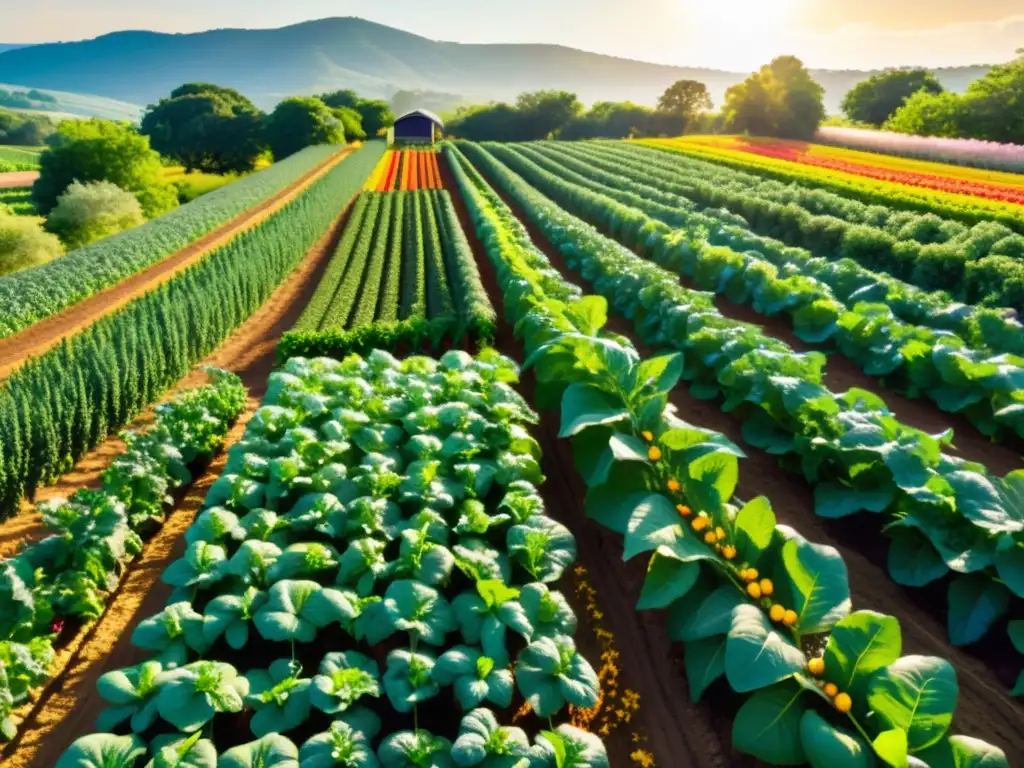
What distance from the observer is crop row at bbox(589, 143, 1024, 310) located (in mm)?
12242

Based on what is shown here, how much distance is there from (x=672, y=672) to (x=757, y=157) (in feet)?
113

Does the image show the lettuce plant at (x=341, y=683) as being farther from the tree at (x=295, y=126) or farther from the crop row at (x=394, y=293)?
the tree at (x=295, y=126)

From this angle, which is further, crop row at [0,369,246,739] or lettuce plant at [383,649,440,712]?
crop row at [0,369,246,739]

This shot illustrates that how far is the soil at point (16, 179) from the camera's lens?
46.5 metres

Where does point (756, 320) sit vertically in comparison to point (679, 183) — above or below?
below

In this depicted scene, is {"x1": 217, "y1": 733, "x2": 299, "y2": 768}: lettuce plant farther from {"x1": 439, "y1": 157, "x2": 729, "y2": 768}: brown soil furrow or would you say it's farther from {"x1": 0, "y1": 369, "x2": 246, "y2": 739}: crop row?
{"x1": 439, "y1": 157, "x2": 729, "y2": 768}: brown soil furrow

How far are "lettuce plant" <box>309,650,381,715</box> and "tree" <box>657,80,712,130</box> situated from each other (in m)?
71.6

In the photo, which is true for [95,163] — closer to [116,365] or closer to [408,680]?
[116,365]

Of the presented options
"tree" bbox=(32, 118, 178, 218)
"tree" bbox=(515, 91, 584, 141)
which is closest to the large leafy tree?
"tree" bbox=(32, 118, 178, 218)

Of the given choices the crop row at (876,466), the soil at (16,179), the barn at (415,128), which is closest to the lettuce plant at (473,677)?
the crop row at (876,466)

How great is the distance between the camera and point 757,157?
33844mm

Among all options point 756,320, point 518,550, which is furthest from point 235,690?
point 756,320

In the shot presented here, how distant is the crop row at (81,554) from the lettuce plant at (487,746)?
2.86 metres

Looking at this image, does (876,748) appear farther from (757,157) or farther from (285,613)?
(757,157)
